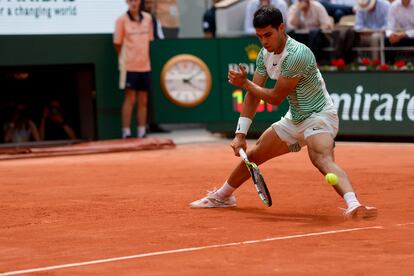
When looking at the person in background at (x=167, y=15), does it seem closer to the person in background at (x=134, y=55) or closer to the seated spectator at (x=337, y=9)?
the person in background at (x=134, y=55)

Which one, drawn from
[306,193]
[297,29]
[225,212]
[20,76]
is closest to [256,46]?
[297,29]

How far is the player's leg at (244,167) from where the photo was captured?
9227mm

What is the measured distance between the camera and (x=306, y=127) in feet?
29.4

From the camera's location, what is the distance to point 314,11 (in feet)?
56.4

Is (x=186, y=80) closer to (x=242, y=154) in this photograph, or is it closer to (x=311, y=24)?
(x=311, y=24)

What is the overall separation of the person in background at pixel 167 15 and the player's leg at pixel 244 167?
9575 mm

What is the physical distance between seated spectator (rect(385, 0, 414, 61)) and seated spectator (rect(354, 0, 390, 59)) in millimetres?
367

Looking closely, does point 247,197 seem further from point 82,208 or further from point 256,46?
point 256,46

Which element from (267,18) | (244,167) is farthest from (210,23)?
(267,18)

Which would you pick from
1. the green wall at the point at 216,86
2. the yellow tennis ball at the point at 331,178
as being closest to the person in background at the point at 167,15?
the green wall at the point at 216,86

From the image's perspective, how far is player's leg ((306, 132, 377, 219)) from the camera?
8250 millimetres

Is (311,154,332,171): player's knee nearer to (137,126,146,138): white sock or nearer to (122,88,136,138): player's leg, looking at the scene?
(122,88,136,138): player's leg

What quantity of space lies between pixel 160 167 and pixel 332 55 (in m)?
4.46

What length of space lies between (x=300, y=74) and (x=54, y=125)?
382 inches
